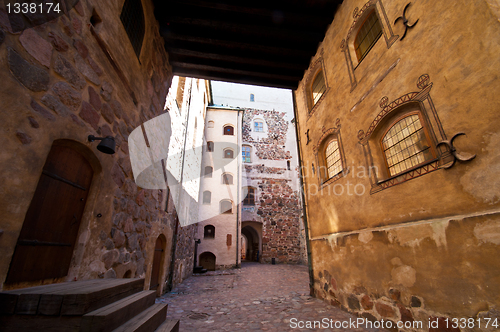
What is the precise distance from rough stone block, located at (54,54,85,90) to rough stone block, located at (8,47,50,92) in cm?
17

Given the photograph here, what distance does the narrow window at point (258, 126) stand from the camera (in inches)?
714

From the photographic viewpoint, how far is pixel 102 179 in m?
2.70

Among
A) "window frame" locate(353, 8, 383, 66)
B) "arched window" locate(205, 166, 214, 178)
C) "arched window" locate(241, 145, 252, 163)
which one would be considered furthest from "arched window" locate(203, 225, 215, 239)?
"window frame" locate(353, 8, 383, 66)

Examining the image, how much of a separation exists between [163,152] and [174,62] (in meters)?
2.60

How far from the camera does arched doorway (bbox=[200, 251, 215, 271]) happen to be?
13008 mm

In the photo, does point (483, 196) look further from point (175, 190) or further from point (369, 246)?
point (175, 190)

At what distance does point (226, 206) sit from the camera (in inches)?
555

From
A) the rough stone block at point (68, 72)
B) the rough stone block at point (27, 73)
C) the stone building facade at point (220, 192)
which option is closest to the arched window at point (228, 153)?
the stone building facade at point (220, 192)

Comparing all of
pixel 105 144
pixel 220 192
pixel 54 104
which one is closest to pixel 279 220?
pixel 220 192

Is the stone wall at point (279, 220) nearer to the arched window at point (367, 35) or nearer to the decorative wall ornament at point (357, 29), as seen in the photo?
the decorative wall ornament at point (357, 29)

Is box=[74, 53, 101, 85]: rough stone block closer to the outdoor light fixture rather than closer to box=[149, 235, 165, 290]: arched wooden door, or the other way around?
the outdoor light fixture

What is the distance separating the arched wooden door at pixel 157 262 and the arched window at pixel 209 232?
24.1 ft

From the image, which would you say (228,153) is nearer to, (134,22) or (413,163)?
(134,22)

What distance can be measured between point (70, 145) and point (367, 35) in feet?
16.6
